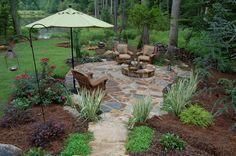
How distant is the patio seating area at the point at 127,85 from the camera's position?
6.29 meters

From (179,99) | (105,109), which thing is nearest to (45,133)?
(105,109)

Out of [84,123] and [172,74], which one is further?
[172,74]

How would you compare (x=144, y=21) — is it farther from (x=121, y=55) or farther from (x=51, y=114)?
(x=51, y=114)

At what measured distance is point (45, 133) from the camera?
14.6 feet

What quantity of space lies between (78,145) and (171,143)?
1627mm

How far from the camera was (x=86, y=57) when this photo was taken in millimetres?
11789

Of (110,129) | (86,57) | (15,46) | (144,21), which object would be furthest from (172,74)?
(15,46)

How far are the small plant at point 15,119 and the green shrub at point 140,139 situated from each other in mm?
2241

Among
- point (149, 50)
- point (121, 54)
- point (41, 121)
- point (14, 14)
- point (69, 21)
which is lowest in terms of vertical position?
point (41, 121)

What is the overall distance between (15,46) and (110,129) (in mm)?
13124

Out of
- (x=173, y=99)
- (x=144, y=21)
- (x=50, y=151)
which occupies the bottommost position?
(x=50, y=151)

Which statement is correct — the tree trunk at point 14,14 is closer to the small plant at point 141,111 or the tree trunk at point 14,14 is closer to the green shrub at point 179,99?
the green shrub at point 179,99

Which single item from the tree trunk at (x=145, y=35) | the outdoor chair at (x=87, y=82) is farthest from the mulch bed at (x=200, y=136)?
the tree trunk at (x=145, y=35)

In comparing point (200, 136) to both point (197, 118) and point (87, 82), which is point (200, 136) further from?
point (87, 82)
